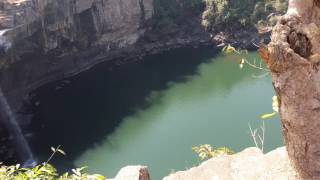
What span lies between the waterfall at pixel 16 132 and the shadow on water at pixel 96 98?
1.17 feet

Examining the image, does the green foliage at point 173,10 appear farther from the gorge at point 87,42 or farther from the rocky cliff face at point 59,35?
the rocky cliff face at point 59,35

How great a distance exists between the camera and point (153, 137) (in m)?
19.6

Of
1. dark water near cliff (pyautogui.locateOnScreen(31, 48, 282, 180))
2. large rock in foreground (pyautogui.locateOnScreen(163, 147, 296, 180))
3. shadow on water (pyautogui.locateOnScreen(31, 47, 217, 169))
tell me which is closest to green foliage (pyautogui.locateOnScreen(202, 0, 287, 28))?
shadow on water (pyautogui.locateOnScreen(31, 47, 217, 169))

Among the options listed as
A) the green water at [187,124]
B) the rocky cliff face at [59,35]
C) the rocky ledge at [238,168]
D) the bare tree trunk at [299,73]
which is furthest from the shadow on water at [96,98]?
the bare tree trunk at [299,73]

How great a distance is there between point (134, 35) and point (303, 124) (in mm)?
28016

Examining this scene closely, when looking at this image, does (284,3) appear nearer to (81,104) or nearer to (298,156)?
(81,104)

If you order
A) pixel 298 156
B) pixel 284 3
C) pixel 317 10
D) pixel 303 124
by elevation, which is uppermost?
pixel 317 10

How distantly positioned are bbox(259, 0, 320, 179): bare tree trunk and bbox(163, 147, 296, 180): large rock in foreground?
4.37 feet

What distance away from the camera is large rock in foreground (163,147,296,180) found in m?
4.77

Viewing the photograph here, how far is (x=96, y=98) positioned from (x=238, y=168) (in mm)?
19285

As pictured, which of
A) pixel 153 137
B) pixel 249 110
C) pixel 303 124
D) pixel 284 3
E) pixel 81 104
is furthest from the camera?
pixel 284 3

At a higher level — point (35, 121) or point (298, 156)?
point (298, 156)

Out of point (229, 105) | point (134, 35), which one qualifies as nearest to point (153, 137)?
point (229, 105)

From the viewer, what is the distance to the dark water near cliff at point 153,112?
18.0 metres
